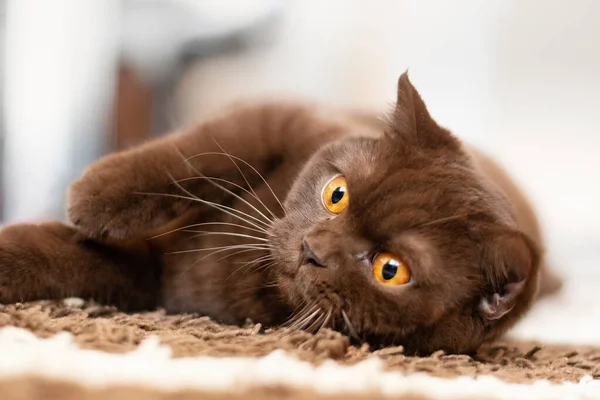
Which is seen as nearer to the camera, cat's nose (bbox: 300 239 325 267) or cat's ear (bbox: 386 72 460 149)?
cat's nose (bbox: 300 239 325 267)

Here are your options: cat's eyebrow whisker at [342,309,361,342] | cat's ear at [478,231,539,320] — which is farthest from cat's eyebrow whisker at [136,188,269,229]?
cat's ear at [478,231,539,320]

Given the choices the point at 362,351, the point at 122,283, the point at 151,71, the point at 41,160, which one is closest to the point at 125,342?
the point at 362,351

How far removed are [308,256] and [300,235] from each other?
0.06 meters

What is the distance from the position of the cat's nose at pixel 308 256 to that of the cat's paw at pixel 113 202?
274 millimetres

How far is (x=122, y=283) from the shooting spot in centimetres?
108

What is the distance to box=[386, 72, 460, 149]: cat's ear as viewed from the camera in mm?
997

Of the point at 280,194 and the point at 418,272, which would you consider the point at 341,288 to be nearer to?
the point at 418,272

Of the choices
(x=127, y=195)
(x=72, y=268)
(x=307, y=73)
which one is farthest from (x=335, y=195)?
(x=307, y=73)

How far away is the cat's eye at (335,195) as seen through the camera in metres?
0.95

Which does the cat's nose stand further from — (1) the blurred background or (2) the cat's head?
(1) the blurred background

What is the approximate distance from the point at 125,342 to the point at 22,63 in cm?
177

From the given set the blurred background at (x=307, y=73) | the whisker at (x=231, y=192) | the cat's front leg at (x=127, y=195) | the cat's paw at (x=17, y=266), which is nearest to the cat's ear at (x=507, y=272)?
the whisker at (x=231, y=192)

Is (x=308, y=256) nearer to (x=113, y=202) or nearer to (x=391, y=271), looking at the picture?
(x=391, y=271)

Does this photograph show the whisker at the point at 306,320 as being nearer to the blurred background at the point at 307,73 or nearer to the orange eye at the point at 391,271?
the orange eye at the point at 391,271
